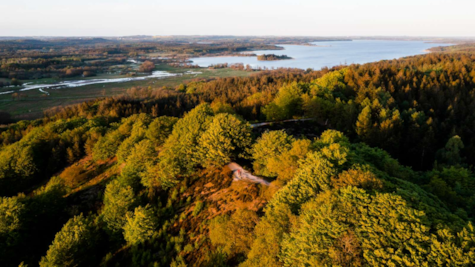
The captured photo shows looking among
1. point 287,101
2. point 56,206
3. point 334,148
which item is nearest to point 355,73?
point 287,101

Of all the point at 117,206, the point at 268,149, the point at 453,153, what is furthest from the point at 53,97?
the point at 453,153

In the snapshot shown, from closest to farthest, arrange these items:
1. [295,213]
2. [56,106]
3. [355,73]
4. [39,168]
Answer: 1. [295,213]
2. [39,168]
3. [355,73]
4. [56,106]

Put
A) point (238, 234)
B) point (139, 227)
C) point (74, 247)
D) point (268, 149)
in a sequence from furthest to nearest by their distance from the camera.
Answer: point (268, 149)
point (139, 227)
point (74, 247)
point (238, 234)

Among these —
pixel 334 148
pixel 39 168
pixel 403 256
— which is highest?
pixel 334 148

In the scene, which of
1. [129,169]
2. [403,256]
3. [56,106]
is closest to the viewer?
[403,256]

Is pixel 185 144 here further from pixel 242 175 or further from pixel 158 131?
pixel 158 131

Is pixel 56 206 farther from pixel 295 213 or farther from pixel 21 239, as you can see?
pixel 295 213

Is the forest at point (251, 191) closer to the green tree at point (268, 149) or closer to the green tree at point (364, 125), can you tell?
the green tree at point (268, 149)
